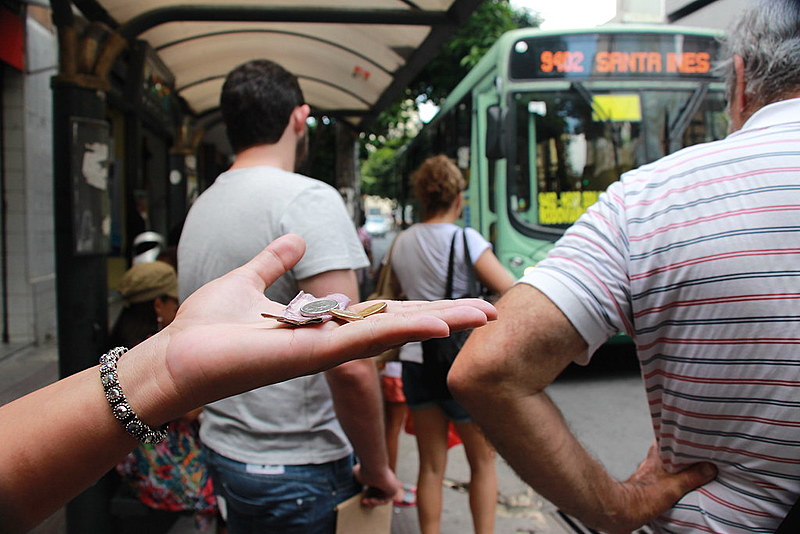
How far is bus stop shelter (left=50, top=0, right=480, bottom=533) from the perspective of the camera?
274 centimetres

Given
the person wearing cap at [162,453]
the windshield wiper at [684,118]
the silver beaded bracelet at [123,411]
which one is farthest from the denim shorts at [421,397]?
the windshield wiper at [684,118]

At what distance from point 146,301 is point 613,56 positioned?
5255 millimetres

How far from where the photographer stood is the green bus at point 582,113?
20.3ft

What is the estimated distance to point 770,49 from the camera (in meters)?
1.35

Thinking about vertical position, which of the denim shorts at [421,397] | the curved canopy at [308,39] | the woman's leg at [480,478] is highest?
the curved canopy at [308,39]

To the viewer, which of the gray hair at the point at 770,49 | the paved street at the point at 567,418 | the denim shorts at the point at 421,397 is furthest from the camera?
the denim shorts at the point at 421,397

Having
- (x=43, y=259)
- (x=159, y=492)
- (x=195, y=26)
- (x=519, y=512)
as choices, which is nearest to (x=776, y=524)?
(x=159, y=492)

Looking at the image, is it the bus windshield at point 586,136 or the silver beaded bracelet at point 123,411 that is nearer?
the silver beaded bracelet at point 123,411

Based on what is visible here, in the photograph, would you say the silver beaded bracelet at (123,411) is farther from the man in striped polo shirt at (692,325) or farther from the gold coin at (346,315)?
the man in striped polo shirt at (692,325)

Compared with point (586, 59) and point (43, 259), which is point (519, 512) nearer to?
point (586, 59)

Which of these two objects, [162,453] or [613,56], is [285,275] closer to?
[162,453]

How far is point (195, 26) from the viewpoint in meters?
4.74

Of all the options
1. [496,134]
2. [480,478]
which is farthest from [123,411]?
[496,134]

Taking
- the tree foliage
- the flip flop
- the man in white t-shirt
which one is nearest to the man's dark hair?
the man in white t-shirt
